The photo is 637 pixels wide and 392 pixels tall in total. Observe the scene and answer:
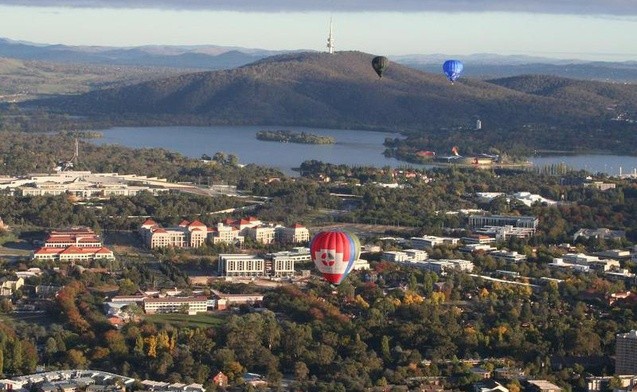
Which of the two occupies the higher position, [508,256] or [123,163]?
[508,256]

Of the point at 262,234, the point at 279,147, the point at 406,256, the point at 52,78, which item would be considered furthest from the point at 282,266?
the point at 52,78

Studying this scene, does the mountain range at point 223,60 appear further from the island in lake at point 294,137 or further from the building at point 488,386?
the building at point 488,386

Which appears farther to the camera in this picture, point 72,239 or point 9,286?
point 72,239

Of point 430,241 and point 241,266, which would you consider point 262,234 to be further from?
point 241,266

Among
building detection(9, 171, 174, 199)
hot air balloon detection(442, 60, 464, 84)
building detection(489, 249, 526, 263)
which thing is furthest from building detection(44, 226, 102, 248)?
hot air balloon detection(442, 60, 464, 84)

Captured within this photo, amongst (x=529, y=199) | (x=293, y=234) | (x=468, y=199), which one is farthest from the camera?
(x=468, y=199)

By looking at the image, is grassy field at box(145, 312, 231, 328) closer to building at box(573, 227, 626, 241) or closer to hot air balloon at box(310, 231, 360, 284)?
hot air balloon at box(310, 231, 360, 284)

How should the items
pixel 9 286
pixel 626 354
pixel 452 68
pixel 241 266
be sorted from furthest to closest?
pixel 452 68
pixel 241 266
pixel 9 286
pixel 626 354

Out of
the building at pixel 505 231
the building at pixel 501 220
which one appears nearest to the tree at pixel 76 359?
the building at pixel 505 231
